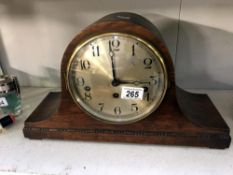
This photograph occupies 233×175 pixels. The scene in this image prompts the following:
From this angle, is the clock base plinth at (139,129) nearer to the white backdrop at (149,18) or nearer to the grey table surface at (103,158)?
the grey table surface at (103,158)

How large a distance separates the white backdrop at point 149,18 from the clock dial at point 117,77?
0.28m

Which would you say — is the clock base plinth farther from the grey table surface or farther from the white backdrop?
the white backdrop

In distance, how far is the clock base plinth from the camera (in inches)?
23.6

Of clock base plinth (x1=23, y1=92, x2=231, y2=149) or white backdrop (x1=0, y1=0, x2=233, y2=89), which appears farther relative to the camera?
white backdrop (x1=0, y1=0, x2=233, y2=89)

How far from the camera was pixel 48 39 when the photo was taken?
0.85 meters

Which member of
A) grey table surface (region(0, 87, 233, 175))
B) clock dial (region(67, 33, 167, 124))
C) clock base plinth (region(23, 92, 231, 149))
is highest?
clock dial (region(67, 33, 167, 124))

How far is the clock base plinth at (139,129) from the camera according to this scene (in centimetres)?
60

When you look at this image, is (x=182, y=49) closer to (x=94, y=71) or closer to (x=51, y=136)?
(x=94, y=71)

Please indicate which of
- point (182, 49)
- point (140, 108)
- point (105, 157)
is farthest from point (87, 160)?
point (182, 49)

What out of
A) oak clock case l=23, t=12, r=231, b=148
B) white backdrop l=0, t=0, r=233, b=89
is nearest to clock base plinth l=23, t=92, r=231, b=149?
oak clock case l=23, t=12, r=231, b=148

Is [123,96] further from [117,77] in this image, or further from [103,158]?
[103,158]

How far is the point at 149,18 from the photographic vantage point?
2.60 feet

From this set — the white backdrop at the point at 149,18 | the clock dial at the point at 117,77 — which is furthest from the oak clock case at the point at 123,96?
the white backdrop at the point at 149,18

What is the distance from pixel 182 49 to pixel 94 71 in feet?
1.24
